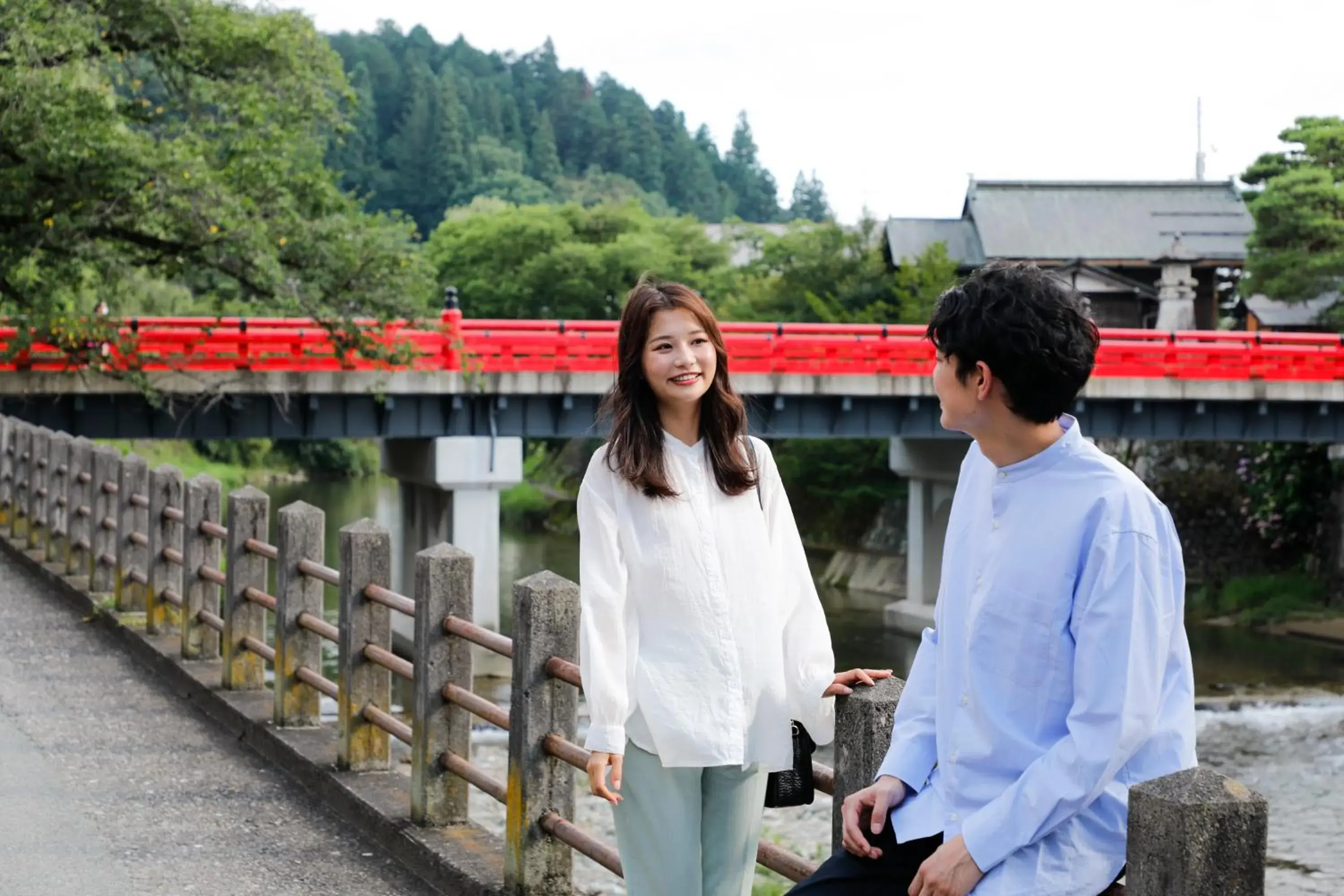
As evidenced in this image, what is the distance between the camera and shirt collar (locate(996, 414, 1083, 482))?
2371mm

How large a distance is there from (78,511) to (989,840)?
1161 centimetres

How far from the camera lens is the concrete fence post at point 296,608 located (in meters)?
7.44

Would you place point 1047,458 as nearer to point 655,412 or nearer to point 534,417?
point 655,412

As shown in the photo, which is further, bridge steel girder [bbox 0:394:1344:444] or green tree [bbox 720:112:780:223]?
green tree [bbox 720:112:780:223]

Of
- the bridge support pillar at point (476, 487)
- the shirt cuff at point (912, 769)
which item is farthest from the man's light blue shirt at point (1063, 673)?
the bridge support pillar at point (476, 487)

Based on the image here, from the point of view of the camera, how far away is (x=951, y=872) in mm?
2336

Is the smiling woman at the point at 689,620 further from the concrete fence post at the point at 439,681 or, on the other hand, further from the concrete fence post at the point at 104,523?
the concrete fence post at the point at 104,523

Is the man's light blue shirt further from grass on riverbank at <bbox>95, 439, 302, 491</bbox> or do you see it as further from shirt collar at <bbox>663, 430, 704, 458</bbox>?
grass on riverbank at <bbox>95, 439, 302, 491</bbox>

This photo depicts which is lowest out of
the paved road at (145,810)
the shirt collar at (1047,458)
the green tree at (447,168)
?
the paved road at (145,810)

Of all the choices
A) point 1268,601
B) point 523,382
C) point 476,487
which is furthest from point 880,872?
point 1268,601

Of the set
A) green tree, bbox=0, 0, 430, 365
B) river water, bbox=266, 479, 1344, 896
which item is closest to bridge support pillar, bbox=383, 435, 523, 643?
river water, bbox=266, 479, 1344, 896

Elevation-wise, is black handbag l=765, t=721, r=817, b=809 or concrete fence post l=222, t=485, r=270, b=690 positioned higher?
black handbag l=765, t=721, r=817, b=809

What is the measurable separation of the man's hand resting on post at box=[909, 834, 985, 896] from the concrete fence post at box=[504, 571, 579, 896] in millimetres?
2667

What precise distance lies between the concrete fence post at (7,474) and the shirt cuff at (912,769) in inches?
591
